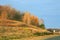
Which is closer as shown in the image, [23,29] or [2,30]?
[2,30]

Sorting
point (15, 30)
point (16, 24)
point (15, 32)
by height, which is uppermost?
point (16, 24)

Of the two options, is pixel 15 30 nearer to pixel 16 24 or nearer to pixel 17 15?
pixel 16 24

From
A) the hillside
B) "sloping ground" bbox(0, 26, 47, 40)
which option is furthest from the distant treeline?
"sloping ground" bbox(0, 26, 47, 40)

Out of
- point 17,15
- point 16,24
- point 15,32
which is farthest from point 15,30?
point 17,15

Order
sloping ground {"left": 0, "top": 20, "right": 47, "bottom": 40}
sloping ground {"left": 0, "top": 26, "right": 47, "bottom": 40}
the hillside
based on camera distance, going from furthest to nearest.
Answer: the hillside, sloping ground {"left": 0, "top": 20, "right": 47, "bottom": 40}, sloping ground {"left": 0, "top": 26, "right": 47, "bottom": 40}

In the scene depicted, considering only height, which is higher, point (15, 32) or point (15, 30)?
point (15, 30)

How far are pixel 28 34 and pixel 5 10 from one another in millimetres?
5164

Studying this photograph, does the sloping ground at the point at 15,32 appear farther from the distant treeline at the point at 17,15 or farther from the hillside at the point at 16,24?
the distant treeline at the point at 17,15

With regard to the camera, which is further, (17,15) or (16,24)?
(17,15)

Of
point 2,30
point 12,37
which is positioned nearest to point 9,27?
point 2,30

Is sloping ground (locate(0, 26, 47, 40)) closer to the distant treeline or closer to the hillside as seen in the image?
the hillside

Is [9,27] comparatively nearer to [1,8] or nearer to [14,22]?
[14,22]

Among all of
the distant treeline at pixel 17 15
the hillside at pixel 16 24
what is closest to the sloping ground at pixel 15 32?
the hillside at pixel 16 24

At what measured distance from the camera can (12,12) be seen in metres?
26.3
